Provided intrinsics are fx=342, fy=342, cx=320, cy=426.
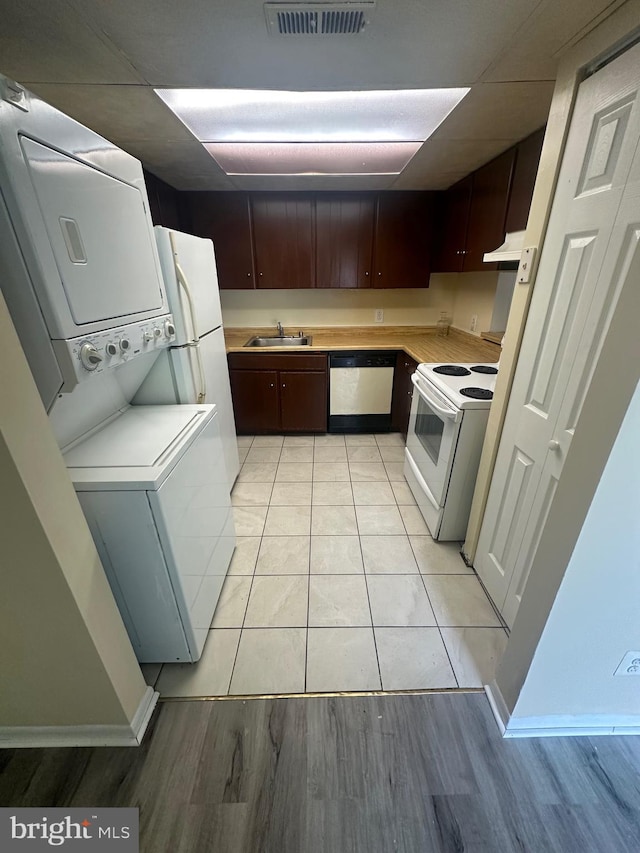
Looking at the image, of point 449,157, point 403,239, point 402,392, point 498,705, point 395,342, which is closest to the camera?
point 498,705

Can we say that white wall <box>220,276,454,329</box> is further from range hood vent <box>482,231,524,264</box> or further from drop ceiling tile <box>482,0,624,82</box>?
drop ceiling tile <box>482,0,624,82</box>

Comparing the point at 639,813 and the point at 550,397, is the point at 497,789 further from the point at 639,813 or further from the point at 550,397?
the point at 550,397

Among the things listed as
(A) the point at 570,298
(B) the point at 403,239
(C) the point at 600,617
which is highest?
(B) the point at 403,239

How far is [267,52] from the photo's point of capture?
1.20 meters

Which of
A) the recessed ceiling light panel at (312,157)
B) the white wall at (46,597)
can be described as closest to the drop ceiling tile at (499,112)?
the recessed ceiling light panel at (312,157)

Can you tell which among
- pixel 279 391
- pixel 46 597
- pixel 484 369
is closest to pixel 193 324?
pixel 46 597

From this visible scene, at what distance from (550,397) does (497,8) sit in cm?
119

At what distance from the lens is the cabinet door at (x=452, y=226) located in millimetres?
2594

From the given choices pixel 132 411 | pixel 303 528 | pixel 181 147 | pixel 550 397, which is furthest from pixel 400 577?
pixel 181 147

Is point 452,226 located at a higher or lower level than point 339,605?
higher

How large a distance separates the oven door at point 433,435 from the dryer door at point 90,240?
1.51 m

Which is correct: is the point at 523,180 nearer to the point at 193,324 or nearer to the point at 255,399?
the point at 193,324

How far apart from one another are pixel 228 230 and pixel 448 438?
2695 millimetres

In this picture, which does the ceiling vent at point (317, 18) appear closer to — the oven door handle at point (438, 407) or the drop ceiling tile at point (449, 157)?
the drop ceiling tile at point (449, 157)
